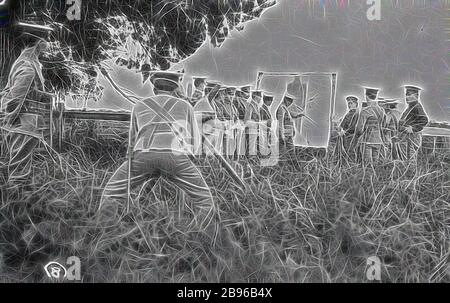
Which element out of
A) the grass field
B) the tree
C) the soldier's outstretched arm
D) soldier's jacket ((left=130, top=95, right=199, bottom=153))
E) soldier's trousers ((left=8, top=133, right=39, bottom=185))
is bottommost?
the grass field

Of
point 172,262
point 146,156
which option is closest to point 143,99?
point 146,156

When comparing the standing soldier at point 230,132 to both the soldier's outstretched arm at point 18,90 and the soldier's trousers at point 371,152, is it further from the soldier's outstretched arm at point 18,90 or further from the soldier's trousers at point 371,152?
the soldier's outstretched arm at point 18,90

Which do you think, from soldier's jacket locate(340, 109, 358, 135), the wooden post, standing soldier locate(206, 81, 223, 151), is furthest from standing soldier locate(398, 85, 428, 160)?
standing soldier locate(206, 81, 223, 151)

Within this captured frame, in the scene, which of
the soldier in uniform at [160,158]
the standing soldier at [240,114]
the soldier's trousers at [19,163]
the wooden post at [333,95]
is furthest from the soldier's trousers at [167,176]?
the wooden post at [333,95]

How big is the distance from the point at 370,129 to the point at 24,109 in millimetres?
3538

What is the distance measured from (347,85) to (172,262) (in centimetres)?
252

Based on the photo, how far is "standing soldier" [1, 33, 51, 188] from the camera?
488 centimetres

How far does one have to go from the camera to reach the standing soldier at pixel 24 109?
4.88 metres

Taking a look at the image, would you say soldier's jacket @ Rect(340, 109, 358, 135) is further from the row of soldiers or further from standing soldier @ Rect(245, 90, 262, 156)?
standing soldier @ Rect(245, 90, 262, 156)

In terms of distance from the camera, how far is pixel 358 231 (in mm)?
4820

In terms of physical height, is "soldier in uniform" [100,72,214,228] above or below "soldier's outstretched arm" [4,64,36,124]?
below

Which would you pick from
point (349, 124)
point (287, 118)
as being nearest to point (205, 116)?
point (287, 118)

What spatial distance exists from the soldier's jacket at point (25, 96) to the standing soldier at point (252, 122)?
2.05 m
